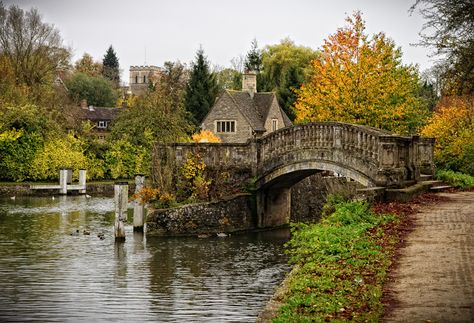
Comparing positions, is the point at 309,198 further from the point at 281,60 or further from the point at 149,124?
the point at 281,60

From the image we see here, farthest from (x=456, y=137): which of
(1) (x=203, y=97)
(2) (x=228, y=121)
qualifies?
(1) (x=203, y=97)

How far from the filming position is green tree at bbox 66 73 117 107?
3243 inches

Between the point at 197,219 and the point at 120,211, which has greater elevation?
the point at 120,211

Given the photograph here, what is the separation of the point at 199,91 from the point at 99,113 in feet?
66.0

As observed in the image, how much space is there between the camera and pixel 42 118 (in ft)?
149

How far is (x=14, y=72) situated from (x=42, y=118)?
1099cm

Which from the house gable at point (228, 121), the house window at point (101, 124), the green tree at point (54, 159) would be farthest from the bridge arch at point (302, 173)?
the house window at point (101, 124)

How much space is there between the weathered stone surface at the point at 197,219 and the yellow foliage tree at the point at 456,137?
33.1 feet

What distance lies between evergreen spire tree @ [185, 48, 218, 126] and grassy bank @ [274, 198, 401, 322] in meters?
45.7

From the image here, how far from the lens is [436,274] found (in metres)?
10.2

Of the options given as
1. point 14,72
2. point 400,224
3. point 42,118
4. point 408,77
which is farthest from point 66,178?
point 400,224

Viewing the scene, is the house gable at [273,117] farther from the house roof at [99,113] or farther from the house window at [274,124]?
the house roof at [99,113]

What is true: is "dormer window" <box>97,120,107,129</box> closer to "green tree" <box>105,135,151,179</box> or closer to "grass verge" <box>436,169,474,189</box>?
"green tree" <box>105,135,151,179</box>

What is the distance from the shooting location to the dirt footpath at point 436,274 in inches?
329
